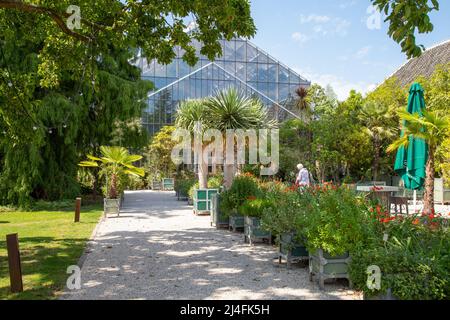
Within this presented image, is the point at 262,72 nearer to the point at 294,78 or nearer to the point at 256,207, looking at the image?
the point at 294,78

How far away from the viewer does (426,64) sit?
2961cm

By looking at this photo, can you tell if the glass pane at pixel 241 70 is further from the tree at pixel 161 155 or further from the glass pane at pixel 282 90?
the tree at pixel 161 155

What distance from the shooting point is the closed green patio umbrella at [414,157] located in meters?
8.99

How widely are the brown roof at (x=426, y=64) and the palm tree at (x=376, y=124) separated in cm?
686

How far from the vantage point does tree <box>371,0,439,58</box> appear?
12.8ft

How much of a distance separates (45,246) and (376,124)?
18997mm

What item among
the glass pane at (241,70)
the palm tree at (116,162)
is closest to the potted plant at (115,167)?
the palm tree at (116,162)

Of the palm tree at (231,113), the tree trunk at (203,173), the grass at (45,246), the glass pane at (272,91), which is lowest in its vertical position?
the grass at (45,246)

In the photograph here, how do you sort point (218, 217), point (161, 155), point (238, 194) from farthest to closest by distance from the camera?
point (161, 155), point (218, 217), point (238, 194)

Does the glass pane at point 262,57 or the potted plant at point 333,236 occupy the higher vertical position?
the glass pane at point 262,57

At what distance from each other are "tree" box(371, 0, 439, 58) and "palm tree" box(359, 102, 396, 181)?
62.6 ft

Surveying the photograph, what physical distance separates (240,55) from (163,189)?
12.2 m

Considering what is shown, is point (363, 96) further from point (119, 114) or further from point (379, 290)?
point (379, 290)

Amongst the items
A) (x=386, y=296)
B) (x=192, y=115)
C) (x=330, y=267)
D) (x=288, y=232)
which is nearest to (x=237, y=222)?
(x=288, y=232)
